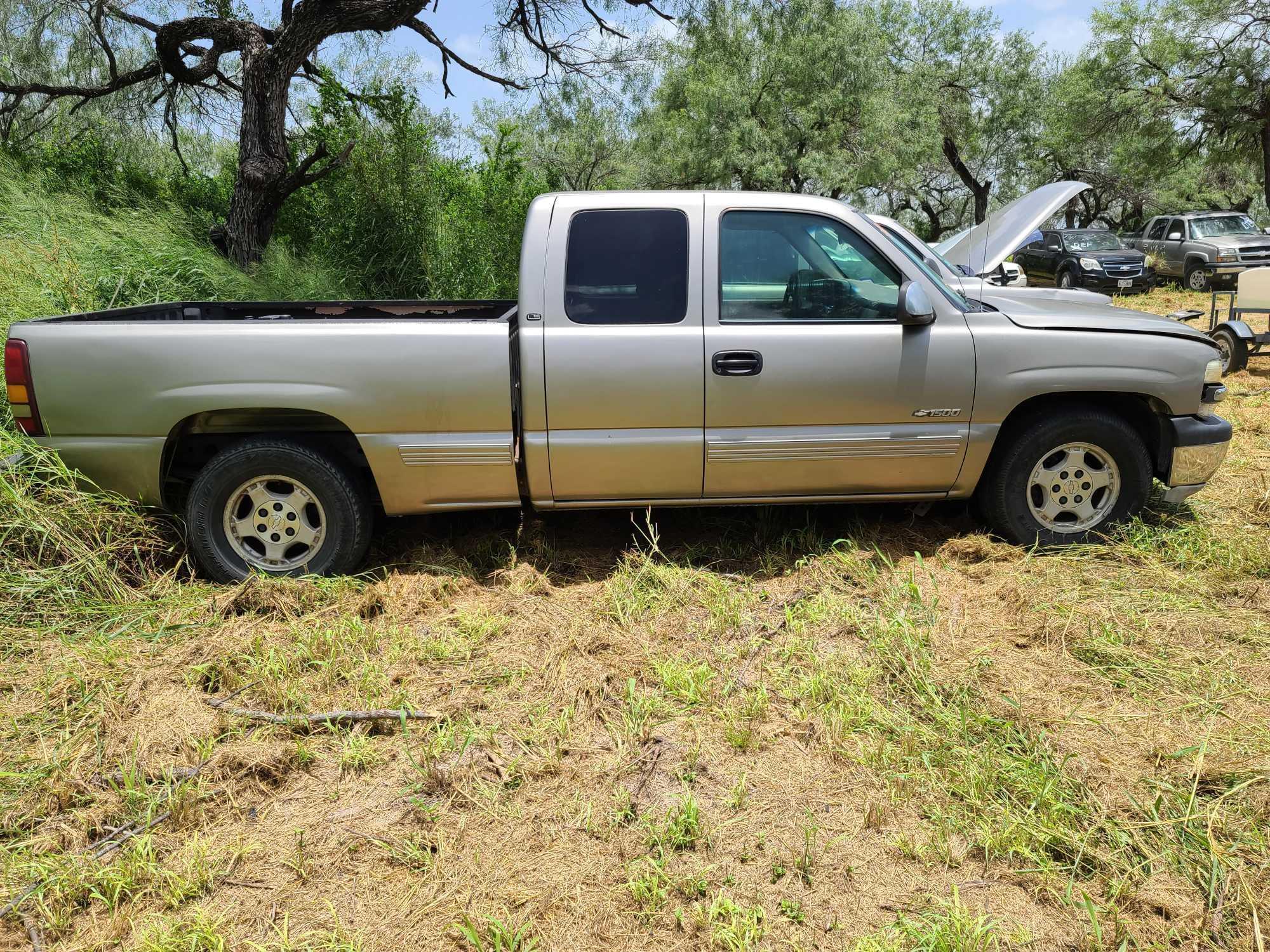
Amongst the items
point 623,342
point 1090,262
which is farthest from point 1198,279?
point 623,342

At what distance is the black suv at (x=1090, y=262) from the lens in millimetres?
19250

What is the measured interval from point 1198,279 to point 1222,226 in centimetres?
190

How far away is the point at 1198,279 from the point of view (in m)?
19.7

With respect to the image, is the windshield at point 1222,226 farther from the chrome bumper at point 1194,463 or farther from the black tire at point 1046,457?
the black tire at point 1046,457

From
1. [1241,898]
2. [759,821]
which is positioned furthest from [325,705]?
[1241,898]

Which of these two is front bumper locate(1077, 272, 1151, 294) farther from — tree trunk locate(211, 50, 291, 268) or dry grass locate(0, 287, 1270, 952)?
dry grass locate(0, 287, 1270, 952)

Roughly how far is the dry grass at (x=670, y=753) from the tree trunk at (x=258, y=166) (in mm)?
6973

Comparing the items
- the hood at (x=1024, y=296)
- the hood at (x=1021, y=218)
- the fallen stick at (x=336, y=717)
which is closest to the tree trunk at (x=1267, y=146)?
the hood at (x=1024, y=296)

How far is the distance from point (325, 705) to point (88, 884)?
103 centimetres

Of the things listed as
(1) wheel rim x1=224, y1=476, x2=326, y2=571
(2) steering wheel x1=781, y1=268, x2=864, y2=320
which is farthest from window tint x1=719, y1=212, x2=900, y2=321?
(1) wheel rim x1=224, y1=476, x2=326, y2=571

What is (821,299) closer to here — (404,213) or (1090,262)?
(404,213)

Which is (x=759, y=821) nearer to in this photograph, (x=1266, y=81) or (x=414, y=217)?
(x=414, y=217)

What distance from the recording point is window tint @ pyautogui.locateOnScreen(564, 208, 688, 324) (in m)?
4.36

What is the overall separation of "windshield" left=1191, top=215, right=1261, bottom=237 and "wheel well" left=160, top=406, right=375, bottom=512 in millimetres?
21519
